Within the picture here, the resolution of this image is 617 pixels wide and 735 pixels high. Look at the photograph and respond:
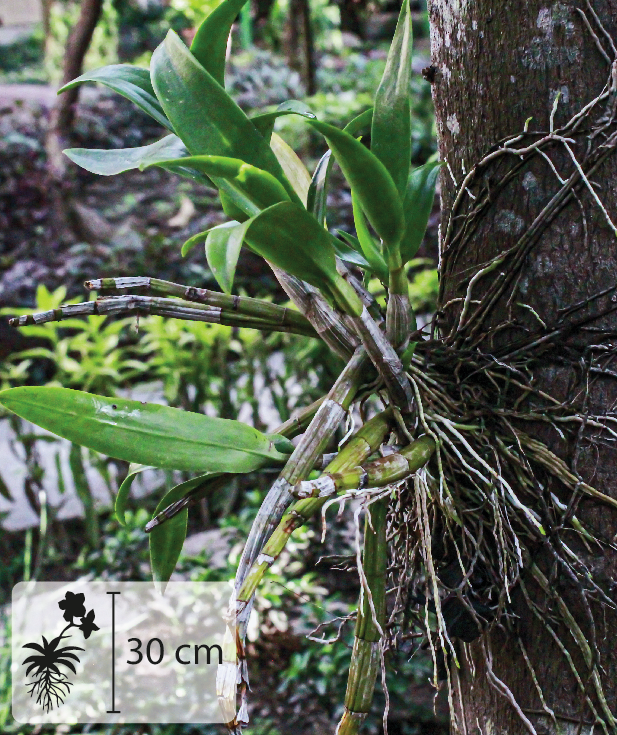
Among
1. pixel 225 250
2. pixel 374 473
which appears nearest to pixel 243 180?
pixel 225 250

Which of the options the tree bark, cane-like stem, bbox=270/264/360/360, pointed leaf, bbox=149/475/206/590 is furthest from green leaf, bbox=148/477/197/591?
the tree bark

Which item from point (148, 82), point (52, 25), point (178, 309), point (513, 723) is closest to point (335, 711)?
point (513, 723)

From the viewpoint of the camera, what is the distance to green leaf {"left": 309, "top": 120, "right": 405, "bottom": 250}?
0.58m

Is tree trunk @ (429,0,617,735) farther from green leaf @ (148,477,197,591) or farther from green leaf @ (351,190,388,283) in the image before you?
green leaf @ (148,477,197,591)

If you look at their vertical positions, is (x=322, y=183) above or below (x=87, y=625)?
above

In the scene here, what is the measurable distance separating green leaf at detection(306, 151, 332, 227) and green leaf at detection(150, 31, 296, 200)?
0.10 meters

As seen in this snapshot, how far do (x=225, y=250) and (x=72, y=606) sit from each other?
1.68m

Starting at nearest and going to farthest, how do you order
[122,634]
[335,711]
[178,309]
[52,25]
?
[178,309], [335,711], [122,634], [52,25]

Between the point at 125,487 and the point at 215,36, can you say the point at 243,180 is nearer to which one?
the point at 215,36

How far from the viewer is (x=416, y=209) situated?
0.70 meters

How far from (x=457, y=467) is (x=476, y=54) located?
1.38ft

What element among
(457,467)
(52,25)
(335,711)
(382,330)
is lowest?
(335,711)

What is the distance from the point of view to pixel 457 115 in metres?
0.75

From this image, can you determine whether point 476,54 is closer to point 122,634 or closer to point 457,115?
point 457,115
